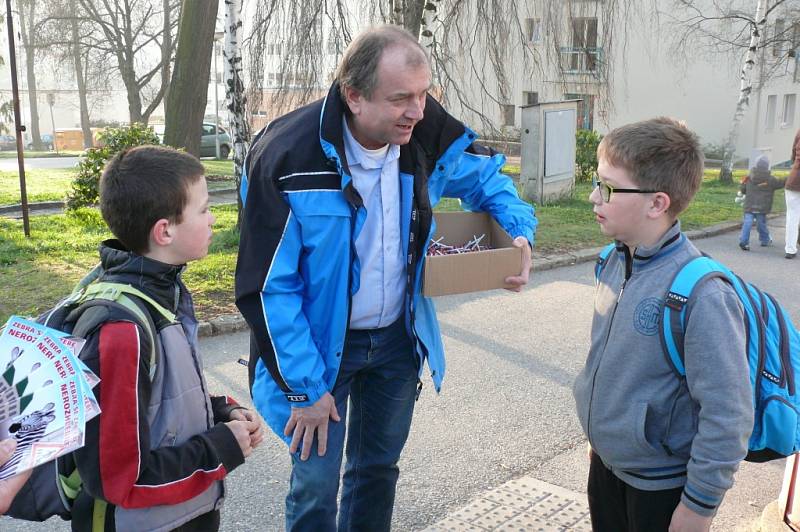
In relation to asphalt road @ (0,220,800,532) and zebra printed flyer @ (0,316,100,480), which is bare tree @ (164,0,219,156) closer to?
asphalt road @ (0,220,800,532)

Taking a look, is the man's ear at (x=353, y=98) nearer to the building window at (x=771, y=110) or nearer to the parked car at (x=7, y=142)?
the building window at (x=771, y=110)

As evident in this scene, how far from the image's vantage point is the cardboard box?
2.64 m

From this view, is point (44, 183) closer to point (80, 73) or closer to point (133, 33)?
point (133, 33)

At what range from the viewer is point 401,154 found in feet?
8.89

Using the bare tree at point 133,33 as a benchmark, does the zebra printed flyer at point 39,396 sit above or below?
below

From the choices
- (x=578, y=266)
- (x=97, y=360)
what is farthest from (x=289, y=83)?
(x=97, y=360)

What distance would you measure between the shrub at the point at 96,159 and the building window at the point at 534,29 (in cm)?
612

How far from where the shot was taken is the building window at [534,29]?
12250mm

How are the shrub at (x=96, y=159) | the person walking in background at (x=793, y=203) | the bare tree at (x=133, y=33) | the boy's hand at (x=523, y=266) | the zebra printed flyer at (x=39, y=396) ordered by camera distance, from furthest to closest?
the bare tree at (x=133, y=33) < the shrub at (x=96, y=159) < the person walking in background at (x=793, y=203) < the boy's hand at (x=523, y=266) < the zebra printed flyer at (x=39, y=396)

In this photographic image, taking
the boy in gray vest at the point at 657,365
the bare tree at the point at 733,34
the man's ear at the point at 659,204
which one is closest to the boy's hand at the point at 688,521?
the boy in gray vest at the point at 657,365

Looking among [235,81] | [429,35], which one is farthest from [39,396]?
[429,35]

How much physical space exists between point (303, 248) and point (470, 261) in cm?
59

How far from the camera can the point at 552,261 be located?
942 centimetres

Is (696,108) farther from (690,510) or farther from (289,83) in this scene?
(690,510)
